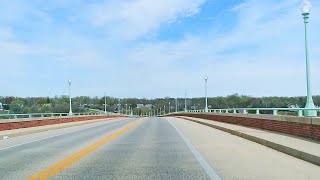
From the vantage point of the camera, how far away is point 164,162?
44.4 feet

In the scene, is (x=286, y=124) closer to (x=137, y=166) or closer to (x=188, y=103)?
(x=137, y=166)

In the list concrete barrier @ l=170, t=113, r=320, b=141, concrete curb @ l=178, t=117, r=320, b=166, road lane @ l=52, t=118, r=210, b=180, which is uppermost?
concrete barrier @ l=170, t=113, r=320, b=141

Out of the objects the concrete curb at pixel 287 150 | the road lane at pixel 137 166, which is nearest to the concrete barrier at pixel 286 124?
the concrete curb at pixel 287 150

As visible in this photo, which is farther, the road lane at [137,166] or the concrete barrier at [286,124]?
the concrete barrier at [286,124]

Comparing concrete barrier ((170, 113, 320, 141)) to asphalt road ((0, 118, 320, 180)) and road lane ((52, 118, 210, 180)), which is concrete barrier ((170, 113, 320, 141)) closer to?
asphalt road ((0, 118, 320, 180))

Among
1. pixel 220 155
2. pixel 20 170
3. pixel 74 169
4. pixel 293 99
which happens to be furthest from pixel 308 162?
pixel 293 99

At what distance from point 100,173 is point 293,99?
1962cm

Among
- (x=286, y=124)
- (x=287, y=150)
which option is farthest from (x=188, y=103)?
(x=287, y=150)

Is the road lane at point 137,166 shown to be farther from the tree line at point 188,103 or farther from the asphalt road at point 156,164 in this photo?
the tree line at point 188,103

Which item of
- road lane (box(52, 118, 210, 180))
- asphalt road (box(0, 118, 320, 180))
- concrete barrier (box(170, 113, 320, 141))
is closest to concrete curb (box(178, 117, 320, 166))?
asphalt road (box(0, 118, 320, 180))

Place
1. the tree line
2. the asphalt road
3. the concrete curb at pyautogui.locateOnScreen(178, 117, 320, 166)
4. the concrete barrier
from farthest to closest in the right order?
the tree line < the concrete barrier < the concrete curb at pyautogui.locateOnScreen(178, 117, 320, 166) < the asphalt road

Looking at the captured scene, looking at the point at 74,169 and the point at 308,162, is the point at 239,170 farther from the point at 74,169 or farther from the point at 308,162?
the point at 74,169

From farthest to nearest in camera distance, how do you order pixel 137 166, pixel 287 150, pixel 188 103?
pixel 188 103, pixel 287 150, pixel 137 166

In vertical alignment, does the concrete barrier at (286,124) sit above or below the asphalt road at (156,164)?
above
